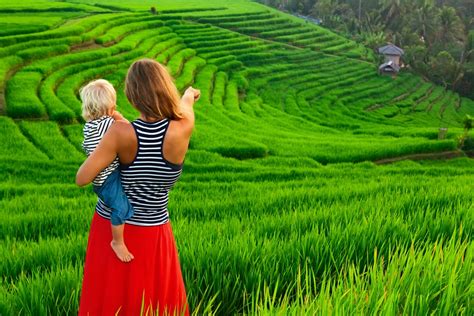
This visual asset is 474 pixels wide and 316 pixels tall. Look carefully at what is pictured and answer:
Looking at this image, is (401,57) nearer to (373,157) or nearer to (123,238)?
(373,157)

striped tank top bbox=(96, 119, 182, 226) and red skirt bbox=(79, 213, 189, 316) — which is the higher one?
striped tank top bbox=(96, 119, 182, 226)

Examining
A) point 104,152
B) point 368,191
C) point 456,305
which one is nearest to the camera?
point 456,305

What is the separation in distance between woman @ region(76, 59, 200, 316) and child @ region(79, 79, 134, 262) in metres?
0.05

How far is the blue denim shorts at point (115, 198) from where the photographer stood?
7.91 ft

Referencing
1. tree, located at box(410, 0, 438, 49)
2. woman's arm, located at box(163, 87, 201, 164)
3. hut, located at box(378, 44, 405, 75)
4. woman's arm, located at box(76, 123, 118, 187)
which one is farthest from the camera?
tree, located at box(410, 0, 438, 49)

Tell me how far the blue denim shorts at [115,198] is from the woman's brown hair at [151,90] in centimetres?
37

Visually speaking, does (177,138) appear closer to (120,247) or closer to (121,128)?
(121,128)

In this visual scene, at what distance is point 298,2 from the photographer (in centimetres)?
7362

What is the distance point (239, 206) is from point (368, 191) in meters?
2.28

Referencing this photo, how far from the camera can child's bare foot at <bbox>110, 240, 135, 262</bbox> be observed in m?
2.47

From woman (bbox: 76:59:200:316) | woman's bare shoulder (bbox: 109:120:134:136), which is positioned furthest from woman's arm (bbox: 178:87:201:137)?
woman's bare shoulder (bbox: 109:120:134:136)

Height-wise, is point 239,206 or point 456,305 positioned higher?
point 456,305

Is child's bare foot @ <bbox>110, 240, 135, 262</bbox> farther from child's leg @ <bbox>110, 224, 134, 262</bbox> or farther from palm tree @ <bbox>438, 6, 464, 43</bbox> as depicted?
palm tree @ <bbox>438, 6, 464, 43</bbox>

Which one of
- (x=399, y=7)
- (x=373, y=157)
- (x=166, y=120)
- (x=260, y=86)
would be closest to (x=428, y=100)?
(x=260, y=86)
